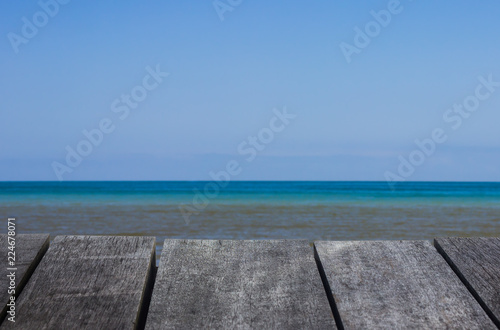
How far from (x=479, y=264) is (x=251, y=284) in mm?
796

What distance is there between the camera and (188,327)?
1.36 meters

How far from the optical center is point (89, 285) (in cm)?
155

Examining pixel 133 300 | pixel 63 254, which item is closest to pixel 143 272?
pixel 133 300

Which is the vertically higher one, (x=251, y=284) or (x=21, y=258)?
(x=251, y=284)

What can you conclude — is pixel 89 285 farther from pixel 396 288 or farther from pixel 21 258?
pixel 396 288

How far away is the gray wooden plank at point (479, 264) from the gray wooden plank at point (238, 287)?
18.7 inches

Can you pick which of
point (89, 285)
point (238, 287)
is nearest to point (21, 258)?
point (89, 285)

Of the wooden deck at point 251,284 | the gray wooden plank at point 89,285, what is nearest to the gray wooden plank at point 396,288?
the wooden deck at point 251,284

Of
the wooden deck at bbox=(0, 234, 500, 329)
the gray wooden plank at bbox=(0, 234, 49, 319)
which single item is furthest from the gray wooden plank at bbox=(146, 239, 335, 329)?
the gray wooden plank at bbox=(0, 234, 49, 319)

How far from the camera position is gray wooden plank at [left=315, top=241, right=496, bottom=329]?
1.39m

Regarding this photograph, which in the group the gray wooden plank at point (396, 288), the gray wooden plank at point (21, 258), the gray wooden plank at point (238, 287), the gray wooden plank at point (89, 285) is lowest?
the gray wooden plank at point (21, 258)

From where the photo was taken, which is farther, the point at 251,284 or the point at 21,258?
the point at 21,258

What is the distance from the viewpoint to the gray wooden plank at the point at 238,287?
1395 mm

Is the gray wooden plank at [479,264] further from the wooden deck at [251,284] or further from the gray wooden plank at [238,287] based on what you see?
the gray wooden plank at [238,287]
